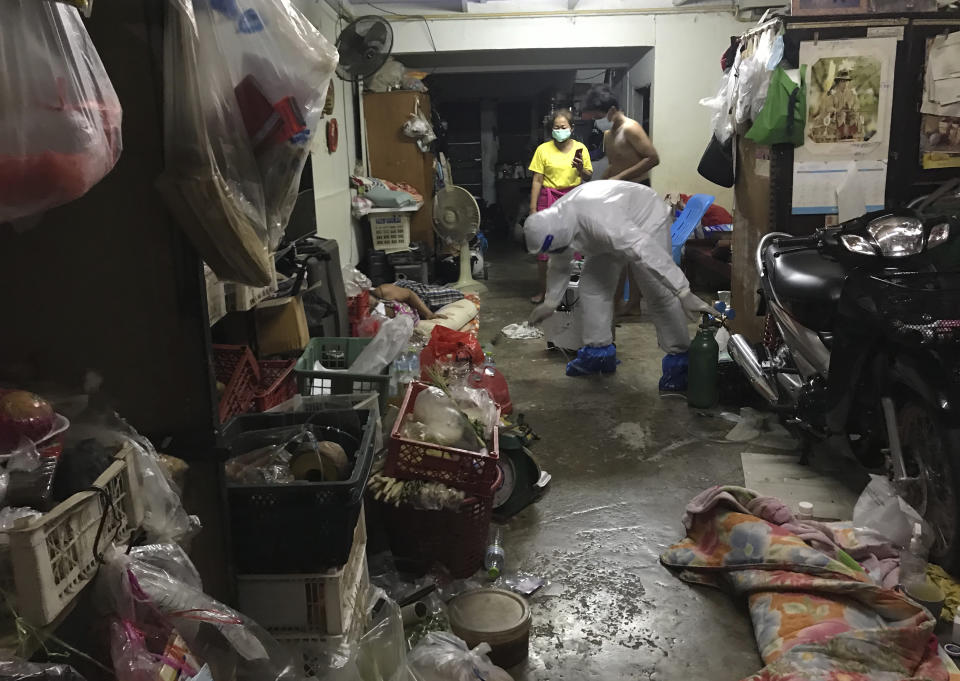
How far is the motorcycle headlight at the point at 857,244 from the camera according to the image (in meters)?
2.47

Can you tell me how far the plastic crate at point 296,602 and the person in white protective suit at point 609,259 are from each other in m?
2.84

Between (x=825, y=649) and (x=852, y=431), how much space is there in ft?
3.94

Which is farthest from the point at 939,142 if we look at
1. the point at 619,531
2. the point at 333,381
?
the point at 333,381

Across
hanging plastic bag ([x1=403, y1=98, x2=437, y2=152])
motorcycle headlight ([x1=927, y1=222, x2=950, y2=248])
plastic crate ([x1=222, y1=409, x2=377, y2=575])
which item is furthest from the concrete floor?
hanging plastic bag ([x1=403, y1=98, x2=437, y2=152])

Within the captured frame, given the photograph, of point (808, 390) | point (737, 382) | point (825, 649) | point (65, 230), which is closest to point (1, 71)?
point (65, 230)

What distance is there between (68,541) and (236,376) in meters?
1.58

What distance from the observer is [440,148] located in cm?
912

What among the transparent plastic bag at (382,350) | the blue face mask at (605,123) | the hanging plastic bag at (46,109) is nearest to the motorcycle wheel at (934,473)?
the transparent plastic bag at (382,350)

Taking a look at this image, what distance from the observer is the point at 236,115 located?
1396mm

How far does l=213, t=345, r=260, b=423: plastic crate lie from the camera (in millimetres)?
2500

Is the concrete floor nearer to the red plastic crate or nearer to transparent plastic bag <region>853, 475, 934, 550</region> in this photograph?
transparent plastic bag <region>853, 475, 934, 550</region>

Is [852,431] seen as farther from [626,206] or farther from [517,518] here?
[626,206]

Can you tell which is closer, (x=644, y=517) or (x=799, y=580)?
(x=799, y=580)

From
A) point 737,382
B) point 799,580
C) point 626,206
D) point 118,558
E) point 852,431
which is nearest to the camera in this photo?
point 118,558
